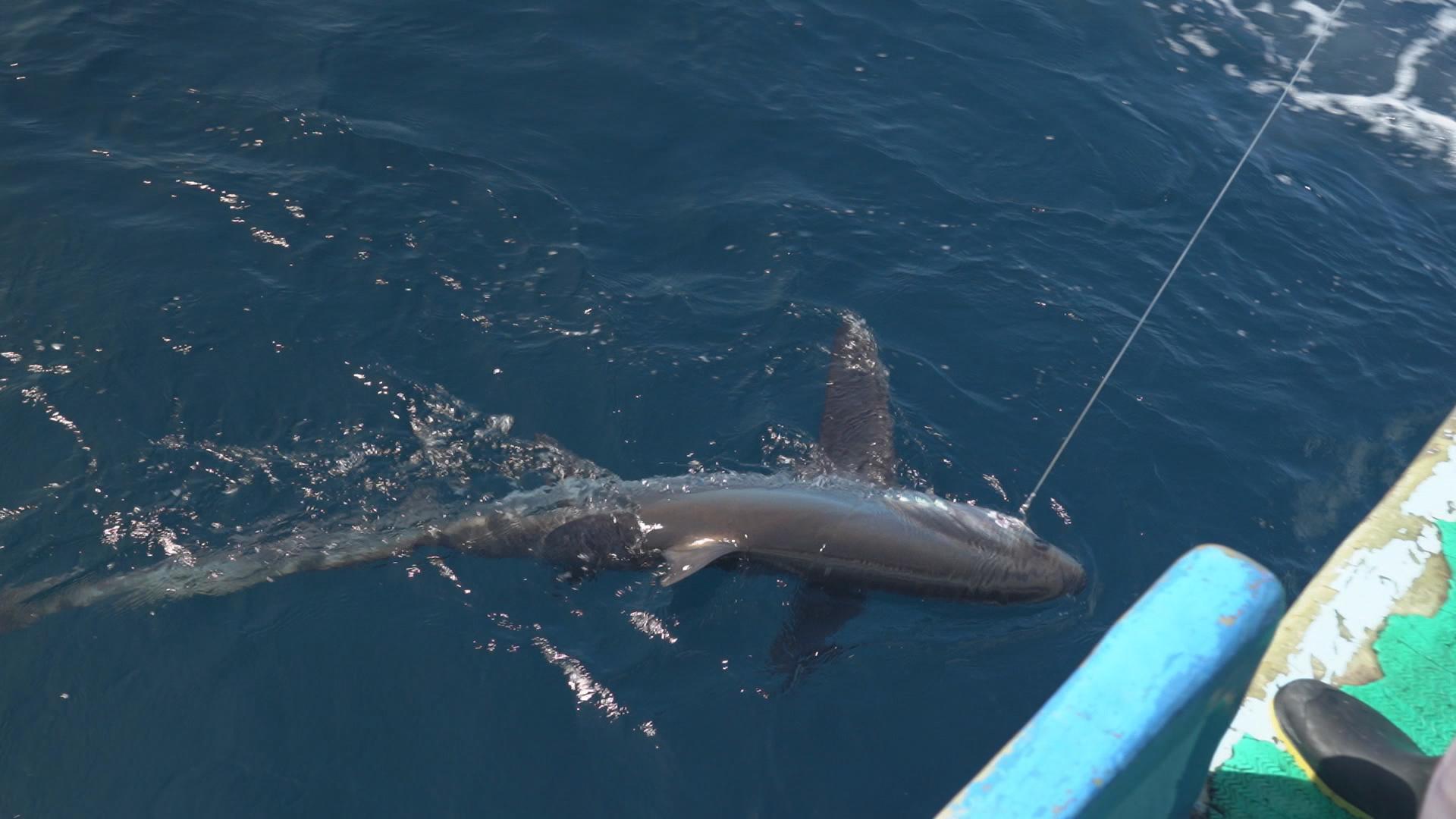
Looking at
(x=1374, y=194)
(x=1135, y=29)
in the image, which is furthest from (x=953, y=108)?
(x=1374, y=194)

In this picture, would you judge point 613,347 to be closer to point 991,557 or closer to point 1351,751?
point 991,557

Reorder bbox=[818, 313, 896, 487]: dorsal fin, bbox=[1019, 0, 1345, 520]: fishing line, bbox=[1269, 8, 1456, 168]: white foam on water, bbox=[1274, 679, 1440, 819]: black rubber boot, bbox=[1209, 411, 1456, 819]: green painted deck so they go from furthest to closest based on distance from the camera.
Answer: bbox=[1269, 8, 1456, 168]: white foam on water < bbox=[1019, 0, 1345, 520]: fishing line < bbox=[818, 313, 896, 487]: dorsal fin < bbox=[1209, 411, 1456, 819]: green painted deck < bbox=[1274, 679, 1440, 819]: black rubber boot

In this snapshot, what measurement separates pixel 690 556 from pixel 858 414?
1.89 meters

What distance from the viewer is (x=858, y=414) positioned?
26.1 feet

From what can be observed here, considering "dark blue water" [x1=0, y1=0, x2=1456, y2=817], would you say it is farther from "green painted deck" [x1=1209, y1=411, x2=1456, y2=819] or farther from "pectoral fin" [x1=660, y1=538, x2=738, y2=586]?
"green painted deck" [x1=1209, y1=411, x2=1456, y2=819]

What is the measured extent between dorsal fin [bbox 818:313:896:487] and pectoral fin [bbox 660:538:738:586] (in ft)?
3.94

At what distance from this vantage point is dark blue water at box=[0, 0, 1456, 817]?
6309 millimetres

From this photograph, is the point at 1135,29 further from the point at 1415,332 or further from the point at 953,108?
the point at 1415,332

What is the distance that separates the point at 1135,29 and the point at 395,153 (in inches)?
373

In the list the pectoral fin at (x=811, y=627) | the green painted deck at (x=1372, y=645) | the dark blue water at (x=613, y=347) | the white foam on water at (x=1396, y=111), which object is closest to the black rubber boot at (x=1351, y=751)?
the green painted deck at (x=1372, y=645)

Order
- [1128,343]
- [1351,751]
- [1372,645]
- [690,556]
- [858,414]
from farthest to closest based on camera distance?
[1128,343]
[858,414]
[690,556]
[1372,645]
[1351,751]

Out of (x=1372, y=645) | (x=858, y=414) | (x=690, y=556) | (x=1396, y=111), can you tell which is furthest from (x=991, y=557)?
(x=1396, y=111)

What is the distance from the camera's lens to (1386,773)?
13.4 feet

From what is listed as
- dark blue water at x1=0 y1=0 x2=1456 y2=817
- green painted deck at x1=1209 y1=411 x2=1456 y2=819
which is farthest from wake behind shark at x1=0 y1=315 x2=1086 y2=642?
green painted deck at x1=1209 y1=411 x2=1456 y2=819
